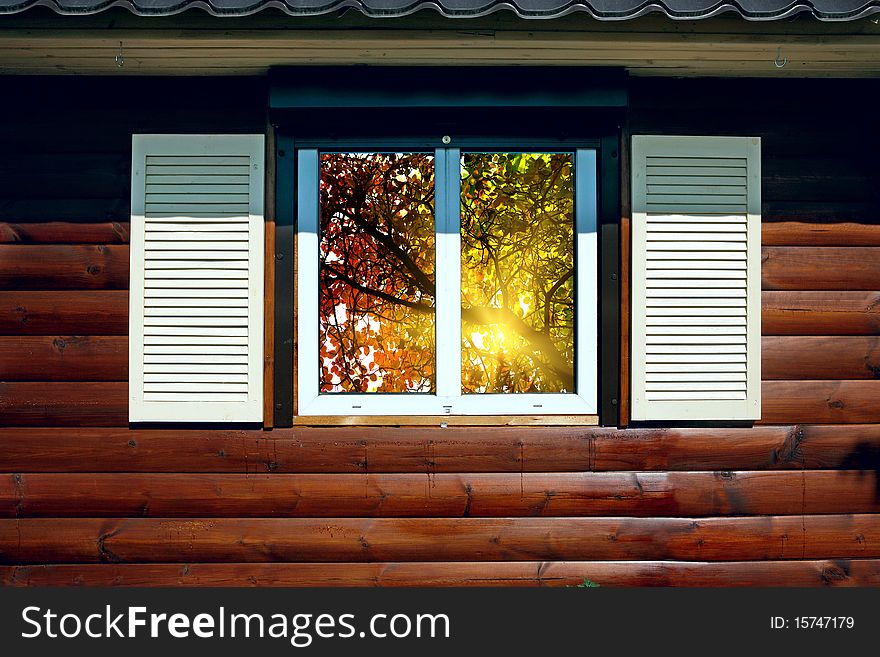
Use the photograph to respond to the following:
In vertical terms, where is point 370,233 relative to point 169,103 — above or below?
below

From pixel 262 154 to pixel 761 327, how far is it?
2.29m

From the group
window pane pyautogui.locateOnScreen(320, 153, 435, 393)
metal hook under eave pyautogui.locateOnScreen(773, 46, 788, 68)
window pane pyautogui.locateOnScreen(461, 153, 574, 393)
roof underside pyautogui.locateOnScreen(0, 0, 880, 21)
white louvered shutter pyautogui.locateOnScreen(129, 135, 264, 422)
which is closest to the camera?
roof underside pyautogui.locateOnScreen(0, 0, 880, 21)

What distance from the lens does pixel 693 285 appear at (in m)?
3.14

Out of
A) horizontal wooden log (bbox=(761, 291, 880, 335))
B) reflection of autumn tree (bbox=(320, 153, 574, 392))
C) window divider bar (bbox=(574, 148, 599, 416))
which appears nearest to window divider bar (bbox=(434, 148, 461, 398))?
window divider bar (bbox=(574, 148, 599, 416))

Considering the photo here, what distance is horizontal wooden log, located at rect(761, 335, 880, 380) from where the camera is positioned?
317 centimetres

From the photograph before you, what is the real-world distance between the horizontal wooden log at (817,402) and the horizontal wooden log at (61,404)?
281cm

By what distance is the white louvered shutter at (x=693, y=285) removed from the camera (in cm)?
312

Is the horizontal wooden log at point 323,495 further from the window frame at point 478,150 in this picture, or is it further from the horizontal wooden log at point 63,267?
the horizontal wooden log at point 63,267

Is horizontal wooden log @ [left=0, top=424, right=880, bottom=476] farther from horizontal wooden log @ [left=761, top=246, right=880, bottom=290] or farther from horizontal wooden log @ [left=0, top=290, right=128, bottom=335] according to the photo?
horizontal wooden log @ [left=761, top=246, right=880, bottom=290]

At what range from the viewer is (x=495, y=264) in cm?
458

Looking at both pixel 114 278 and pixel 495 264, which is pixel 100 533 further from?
pixel 495 264

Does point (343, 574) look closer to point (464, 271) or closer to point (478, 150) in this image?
point (478, 150)

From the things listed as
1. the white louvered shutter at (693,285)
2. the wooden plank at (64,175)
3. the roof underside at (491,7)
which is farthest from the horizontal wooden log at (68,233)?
the white louvered shutter at (693,285)

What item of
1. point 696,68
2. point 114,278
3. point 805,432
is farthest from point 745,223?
point 114,278
